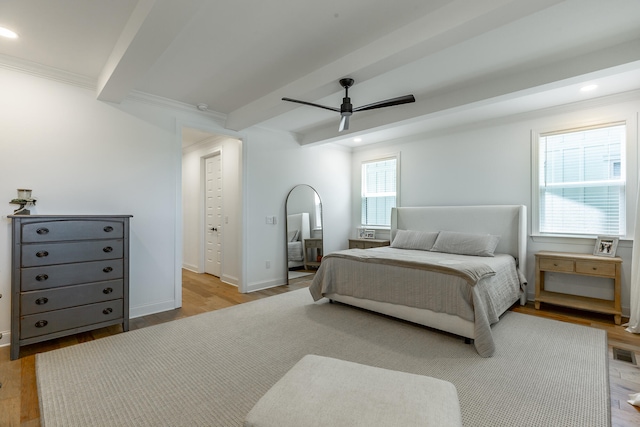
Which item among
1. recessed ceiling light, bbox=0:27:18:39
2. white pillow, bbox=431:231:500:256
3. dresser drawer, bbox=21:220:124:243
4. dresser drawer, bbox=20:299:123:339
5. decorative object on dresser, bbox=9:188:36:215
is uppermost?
recessed ceiling light, bbox=0:27:18:39

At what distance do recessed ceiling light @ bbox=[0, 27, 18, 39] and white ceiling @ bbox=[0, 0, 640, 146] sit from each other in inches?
2.2

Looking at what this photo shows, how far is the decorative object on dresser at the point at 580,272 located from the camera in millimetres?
3260

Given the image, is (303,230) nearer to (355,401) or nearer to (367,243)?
(367,243)

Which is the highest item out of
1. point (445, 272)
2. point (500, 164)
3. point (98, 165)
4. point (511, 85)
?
point (511, 85)

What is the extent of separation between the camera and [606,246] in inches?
138

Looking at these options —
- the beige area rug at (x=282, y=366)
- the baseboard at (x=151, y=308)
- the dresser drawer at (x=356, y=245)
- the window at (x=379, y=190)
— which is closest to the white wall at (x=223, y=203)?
the baseboard at (x=151, y=308)

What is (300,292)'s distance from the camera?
454 cm

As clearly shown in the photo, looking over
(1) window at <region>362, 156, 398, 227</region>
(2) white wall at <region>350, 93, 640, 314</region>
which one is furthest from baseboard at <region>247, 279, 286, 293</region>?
(2) white wall at <region>350, 93, 640, 314</region>

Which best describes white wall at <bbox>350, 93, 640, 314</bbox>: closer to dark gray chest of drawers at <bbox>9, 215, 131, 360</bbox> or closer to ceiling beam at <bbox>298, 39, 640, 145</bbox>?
ceiling beam at <bbox>298, 39, 640, 145</bbox>

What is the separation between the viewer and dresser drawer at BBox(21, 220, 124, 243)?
8.34 feet

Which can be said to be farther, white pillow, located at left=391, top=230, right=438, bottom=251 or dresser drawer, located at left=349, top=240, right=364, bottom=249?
dresser drawer, located at left=349, top=240, right=364, bottom=249

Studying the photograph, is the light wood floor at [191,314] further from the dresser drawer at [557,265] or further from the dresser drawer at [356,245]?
the dresser drawer at [356,245]

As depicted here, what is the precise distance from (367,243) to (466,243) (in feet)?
6.37

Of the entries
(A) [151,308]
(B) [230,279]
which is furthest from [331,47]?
(B) [230,279]
